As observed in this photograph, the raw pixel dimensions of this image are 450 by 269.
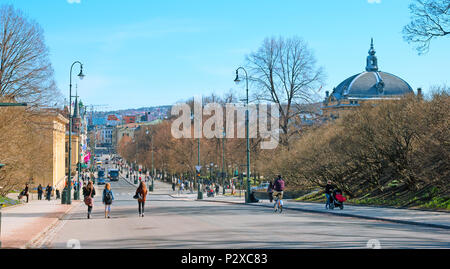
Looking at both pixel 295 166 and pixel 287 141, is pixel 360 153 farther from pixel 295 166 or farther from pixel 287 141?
pixel 287 141

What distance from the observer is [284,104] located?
2135 inches

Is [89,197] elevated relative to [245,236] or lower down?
elevated

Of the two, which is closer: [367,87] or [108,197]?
[108,197]

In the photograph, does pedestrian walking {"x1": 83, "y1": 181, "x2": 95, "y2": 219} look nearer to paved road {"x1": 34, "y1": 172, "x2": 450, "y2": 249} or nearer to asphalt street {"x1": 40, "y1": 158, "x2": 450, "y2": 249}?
paved road {"x1": 34, "y1": 172, "x2": 450, "y2": 249}

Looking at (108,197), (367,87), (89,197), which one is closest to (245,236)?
(108,197)

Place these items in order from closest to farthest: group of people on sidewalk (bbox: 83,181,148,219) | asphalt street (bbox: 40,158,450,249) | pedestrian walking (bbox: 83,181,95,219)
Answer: asphalt street (bbox: 40,158,450,249) < group of people on sidewalk (bbox: 83,181,148,219) < pedestrian walking (bbox: 83,181,95,219)

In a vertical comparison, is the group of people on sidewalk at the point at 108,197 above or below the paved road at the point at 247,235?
above

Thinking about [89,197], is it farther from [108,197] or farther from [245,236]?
[245,236]

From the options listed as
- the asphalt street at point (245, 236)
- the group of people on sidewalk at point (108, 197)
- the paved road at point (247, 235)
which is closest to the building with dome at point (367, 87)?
the group of people on sidewalk at point (108, 197)

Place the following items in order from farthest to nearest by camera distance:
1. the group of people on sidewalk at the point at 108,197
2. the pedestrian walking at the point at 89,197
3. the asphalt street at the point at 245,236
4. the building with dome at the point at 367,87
Result: the building with dome at the point at 367,87 → the pedestrian walking at the point at 89,197 → the group of people on sidewalk at the point at 108,197 → the asphalt street at the point at 245,236

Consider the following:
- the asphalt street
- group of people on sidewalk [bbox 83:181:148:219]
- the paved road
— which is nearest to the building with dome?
group of people on sidewalk [bbox 83:181:148:219]

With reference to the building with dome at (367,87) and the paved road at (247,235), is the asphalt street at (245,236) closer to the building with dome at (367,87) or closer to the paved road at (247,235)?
the paved road at (247,235)

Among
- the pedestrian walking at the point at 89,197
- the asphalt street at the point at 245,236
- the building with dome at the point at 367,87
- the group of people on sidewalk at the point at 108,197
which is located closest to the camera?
the asphalt street at the point at 245,236

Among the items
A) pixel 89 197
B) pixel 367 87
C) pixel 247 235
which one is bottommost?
pixel 247 235
